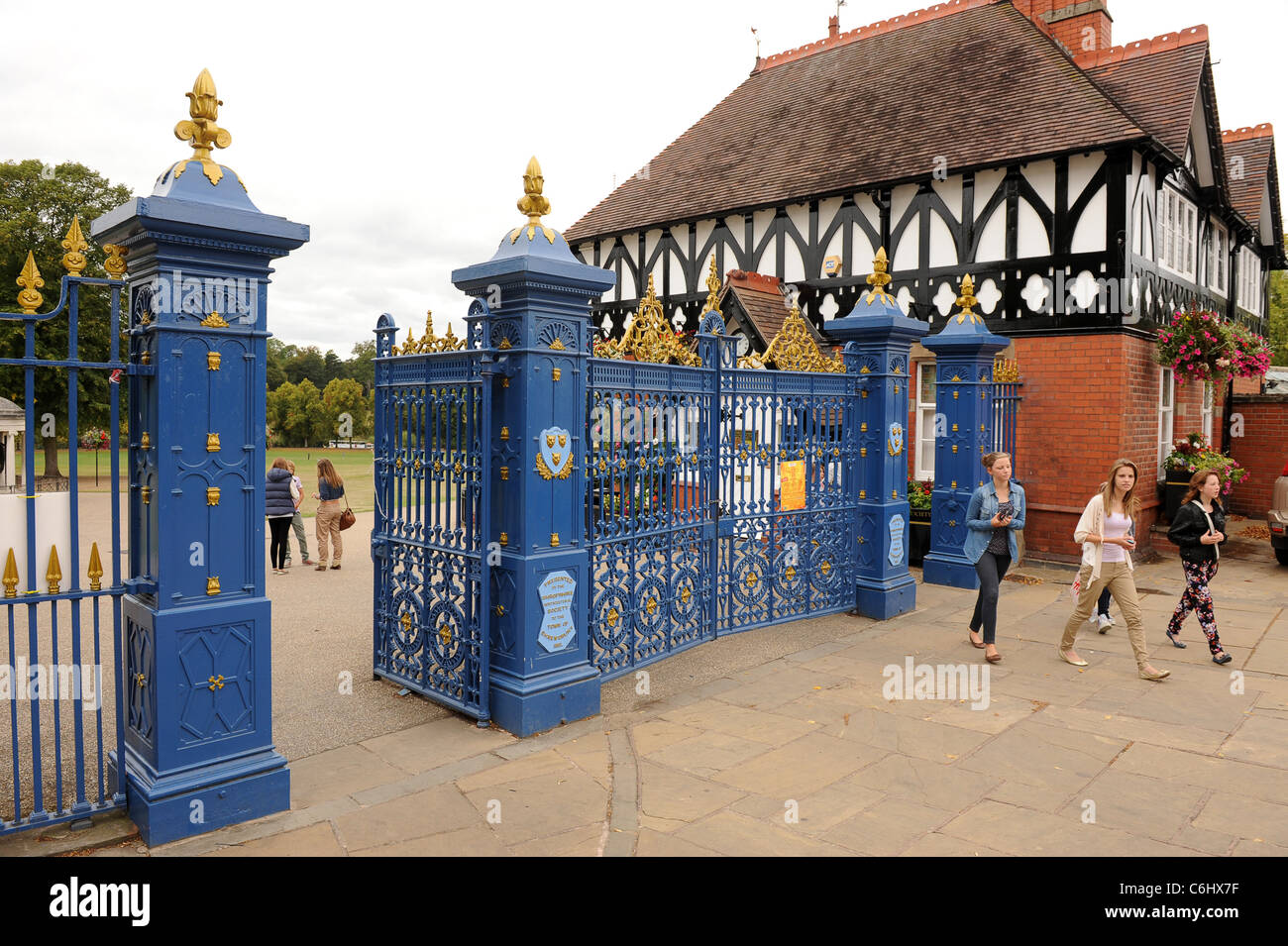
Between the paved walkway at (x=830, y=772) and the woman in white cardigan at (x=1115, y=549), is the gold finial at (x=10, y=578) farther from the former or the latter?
the woman in white cardigan at (x=1115, y=549)

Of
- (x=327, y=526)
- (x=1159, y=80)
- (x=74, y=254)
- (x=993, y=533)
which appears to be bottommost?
(x=327, y=526)

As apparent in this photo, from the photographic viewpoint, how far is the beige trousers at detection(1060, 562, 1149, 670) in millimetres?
6891

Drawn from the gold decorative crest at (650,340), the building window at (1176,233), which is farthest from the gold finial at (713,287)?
the building window at (1176,233)

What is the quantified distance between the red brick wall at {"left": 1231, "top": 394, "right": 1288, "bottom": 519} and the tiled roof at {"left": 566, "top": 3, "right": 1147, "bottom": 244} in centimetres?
769

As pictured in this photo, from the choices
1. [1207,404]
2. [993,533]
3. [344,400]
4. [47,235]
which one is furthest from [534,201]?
[344,400]

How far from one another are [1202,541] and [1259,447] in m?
12.1

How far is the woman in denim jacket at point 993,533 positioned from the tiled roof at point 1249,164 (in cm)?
1400

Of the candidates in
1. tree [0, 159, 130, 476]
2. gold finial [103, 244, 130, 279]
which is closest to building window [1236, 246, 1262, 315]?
gold finial [103, 244, 130, 279]

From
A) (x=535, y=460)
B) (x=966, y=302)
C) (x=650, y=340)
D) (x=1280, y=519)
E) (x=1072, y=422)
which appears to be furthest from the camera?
(x=1072, y=422)

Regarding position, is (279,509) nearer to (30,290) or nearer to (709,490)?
(709,490)

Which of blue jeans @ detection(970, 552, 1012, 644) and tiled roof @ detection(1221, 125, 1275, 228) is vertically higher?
tiled roof @ detection(1221, 125, 1275, 228)

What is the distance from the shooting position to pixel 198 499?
4.11 meters

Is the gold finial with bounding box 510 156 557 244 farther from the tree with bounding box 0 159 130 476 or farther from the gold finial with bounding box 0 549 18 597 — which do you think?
the tree with bounding box 0 159 130 476

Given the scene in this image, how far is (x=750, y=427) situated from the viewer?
26.2ft
